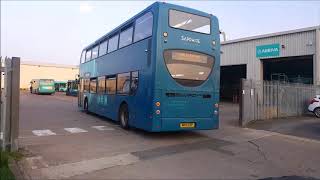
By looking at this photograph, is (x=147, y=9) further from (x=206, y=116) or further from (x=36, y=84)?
(x=36, y=84)

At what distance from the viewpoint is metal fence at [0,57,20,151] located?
9.19 metres

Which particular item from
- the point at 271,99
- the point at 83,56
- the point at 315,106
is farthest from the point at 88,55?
the point at 315,106

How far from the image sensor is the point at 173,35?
12.0m

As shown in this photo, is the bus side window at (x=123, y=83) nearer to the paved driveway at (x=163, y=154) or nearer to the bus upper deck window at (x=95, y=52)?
the paved driveway at (x=163, y=154)

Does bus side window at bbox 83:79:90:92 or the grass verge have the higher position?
bus side window at bbox 83:79:90:92

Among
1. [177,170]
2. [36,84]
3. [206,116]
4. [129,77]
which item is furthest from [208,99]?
[36,84]

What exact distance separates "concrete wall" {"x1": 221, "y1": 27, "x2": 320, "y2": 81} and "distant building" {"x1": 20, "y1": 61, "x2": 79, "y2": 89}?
62.4 m

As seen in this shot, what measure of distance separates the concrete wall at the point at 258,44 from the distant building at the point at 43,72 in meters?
62.4

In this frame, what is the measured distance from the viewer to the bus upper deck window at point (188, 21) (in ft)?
39.7

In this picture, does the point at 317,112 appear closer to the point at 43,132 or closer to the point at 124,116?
the point at 124,116

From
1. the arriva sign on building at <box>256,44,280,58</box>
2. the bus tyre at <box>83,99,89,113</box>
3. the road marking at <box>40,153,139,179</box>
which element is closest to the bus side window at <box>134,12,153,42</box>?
the road marking at <box>40,153,139,179</box>

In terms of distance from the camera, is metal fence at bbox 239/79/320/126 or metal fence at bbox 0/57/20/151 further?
metal fence at bbox 239/79/320/126

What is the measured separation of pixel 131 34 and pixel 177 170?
23.7 feet

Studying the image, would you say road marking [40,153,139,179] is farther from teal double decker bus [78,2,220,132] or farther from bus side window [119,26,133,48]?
bus side window [119,26,133,48]
